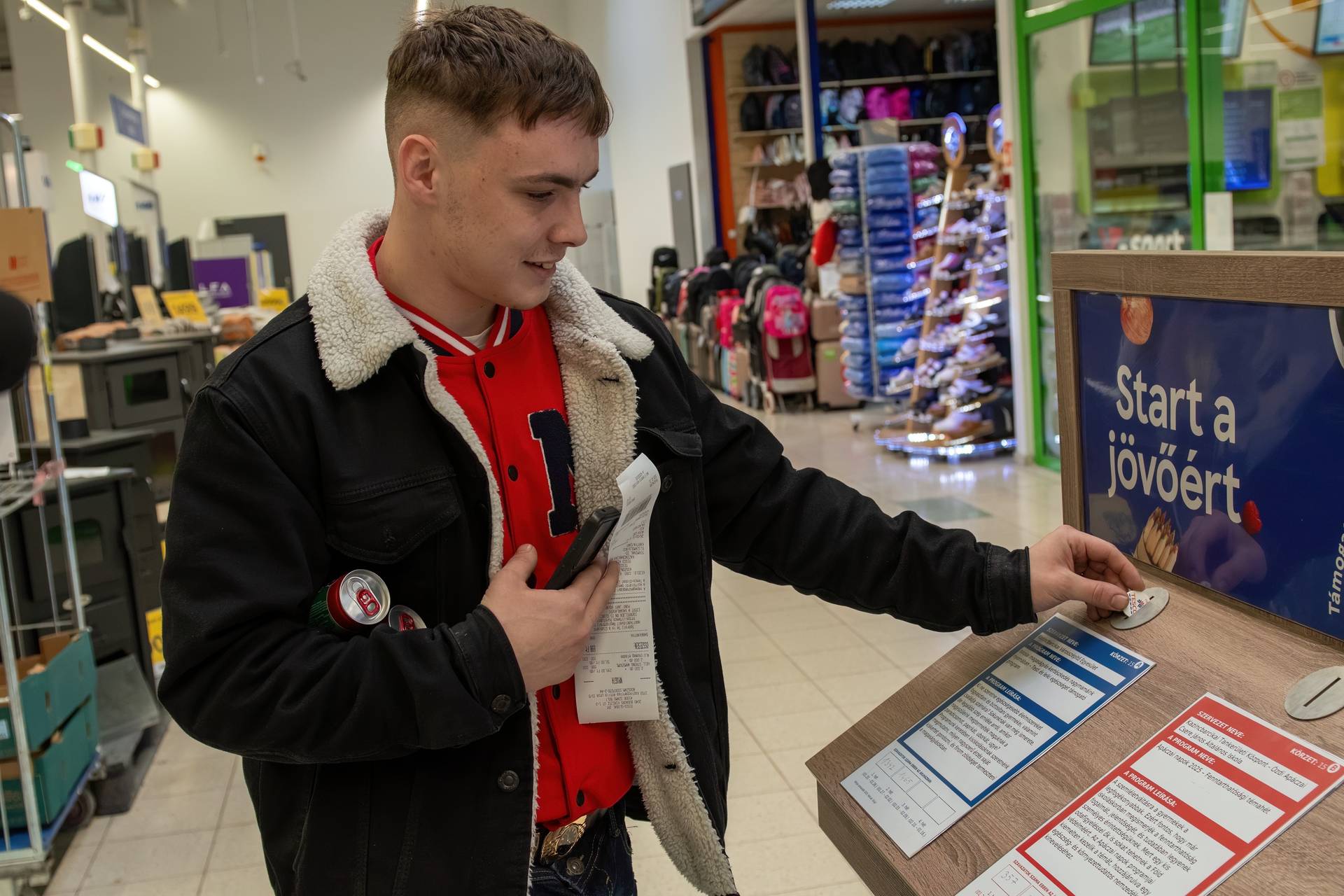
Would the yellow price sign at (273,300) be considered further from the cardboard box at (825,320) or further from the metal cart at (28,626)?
the metal cart at (28,626)

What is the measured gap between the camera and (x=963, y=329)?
7.52 m

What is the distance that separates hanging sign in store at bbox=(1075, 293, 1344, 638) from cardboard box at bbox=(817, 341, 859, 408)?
27.2 feet

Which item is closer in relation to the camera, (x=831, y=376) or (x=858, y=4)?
(x=831, y=376)

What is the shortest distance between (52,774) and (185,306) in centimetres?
566

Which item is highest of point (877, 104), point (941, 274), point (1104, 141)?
point (877, 104)

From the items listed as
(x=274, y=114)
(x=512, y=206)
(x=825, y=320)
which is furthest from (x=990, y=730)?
(x=274, y=114)

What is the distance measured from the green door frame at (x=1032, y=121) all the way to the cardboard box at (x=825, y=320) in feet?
8.54

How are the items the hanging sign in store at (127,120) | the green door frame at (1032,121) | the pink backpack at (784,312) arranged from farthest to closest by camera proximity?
1. the hanging sign in store at (127,120)
2. the pink backpack at (784,312)
3. the green door frame at (1032,121)

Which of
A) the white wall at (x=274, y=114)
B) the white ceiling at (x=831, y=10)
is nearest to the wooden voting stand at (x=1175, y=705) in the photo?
the white ceiling at (x=831, y=10)

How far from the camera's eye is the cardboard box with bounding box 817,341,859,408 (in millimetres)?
9766

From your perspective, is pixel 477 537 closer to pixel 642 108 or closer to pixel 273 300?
pixel 273 300

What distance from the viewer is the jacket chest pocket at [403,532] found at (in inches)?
48.9

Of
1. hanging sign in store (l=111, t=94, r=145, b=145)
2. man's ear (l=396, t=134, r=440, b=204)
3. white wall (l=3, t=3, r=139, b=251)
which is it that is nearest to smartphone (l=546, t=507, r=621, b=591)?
man's ear (l=396, t=134, r=440, b=204)

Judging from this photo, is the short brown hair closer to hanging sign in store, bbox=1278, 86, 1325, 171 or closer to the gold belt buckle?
the gold belt buckle
